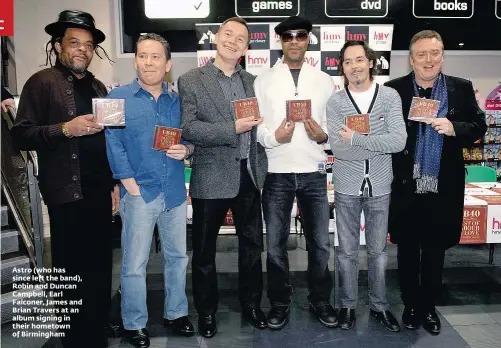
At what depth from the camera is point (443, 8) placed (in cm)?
568

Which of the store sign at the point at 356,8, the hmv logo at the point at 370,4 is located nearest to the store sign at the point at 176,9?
the store sign at the point at 356,8

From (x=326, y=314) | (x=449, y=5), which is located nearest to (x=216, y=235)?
(x=326, y=314)

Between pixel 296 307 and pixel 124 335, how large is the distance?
50.2 inches

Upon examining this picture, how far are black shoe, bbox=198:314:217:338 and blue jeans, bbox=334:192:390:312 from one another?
0.88 meters

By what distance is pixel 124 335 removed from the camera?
3.03 meters

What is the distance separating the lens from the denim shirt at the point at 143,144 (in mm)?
2605

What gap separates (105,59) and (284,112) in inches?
173

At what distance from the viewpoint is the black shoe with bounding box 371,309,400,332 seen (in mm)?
3021

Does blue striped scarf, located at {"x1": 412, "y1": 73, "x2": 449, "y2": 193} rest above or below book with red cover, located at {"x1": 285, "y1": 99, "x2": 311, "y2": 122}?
below

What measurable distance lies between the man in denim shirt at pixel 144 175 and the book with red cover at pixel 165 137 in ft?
0.13

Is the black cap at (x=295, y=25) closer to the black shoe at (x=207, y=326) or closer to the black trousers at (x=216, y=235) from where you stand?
the black trousers at (x=216, y=235)


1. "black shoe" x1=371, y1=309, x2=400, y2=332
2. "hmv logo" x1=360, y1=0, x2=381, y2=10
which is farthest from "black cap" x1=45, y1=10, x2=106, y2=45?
"hmv logo" x1=360, y1=0, x2=381, y2=10

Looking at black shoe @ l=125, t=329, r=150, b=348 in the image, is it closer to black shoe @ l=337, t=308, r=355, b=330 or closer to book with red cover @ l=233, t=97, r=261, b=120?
black shoe @ l=337, t=308, r=355, b=330

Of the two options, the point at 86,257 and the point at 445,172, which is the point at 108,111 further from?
the point at 445,172
